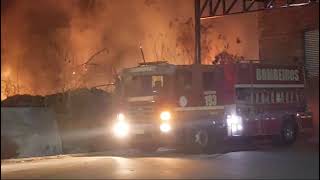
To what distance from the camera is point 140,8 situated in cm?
3058

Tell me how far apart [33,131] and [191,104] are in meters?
4.32

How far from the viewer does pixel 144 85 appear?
19.3 meters

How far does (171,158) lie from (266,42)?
1310 cm

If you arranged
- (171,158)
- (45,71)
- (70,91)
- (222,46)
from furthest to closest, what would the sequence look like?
(222,46)
(45,71)
(70,91)
(171,158)

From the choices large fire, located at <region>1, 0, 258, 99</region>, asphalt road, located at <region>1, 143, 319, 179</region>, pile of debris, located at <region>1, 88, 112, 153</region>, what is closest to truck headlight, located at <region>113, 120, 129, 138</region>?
asphalt road, located at <region>1, 143, 319, 179</region>

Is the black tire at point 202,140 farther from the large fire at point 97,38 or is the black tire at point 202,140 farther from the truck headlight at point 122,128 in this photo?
the large fire at point 97,38

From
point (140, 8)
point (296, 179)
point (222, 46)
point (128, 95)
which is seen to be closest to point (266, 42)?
point (222, 46)

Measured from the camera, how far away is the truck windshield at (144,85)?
1891cm

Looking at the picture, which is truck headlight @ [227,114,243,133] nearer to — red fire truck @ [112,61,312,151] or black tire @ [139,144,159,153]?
red fire truck @ [112,61,312,151]

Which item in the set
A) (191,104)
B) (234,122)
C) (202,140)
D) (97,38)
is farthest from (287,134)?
(97,38)

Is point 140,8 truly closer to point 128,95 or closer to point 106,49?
point 106,49

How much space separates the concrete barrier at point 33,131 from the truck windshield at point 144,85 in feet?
7.51

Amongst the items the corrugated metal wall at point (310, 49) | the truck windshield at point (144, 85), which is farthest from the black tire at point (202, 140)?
the corrugated metal wall at point (310, 49)

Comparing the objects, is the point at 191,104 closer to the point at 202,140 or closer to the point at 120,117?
the point at 202,140
